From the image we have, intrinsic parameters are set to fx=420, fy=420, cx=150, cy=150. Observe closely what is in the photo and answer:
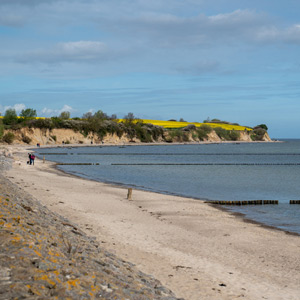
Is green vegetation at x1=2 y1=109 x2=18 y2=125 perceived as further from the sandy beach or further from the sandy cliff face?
the sandy beach

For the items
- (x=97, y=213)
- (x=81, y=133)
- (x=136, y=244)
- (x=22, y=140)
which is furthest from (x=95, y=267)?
(x=81, y=133)

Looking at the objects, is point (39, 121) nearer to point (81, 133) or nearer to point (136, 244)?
point (81, 133)

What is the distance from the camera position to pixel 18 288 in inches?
261

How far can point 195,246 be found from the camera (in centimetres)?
1480

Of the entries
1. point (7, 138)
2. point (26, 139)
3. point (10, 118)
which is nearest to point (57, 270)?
point (7, 138)

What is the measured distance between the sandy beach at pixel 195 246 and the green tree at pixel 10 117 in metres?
136

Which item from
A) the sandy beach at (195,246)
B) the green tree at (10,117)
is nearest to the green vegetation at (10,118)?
the green tree at (10,117)

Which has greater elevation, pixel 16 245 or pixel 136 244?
pixel 16 245

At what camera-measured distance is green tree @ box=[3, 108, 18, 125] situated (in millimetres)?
152625

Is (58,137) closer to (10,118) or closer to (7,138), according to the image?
(10,118)

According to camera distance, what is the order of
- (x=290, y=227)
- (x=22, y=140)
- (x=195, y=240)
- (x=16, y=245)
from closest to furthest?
1. (x=16, y=245)
2. (x=195, y=240)
3. (x=290, y=227)
4. (x=22, y=140)

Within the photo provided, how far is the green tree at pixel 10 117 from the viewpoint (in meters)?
153

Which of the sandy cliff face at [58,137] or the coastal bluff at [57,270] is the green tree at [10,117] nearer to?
the sandy cliff face at [58,137]

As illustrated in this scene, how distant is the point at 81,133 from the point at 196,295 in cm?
16204
